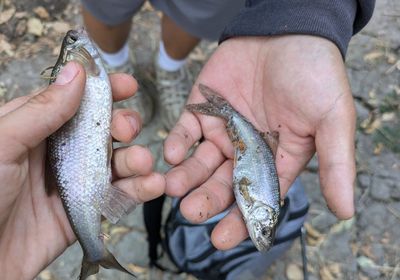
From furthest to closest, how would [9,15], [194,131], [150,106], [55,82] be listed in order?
1. [9,15]
2. [150,106]
3. [194,131]
4. [55,82]

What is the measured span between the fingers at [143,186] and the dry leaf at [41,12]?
2.51m

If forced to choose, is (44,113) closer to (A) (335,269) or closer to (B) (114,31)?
(B) (114,31)

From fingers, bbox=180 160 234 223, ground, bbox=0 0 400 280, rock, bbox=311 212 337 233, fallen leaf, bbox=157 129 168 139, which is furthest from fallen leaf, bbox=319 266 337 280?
fallen leaf, bbox=157 129 168 139

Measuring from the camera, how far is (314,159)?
11.4ft

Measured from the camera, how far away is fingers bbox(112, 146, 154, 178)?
2.01 meters

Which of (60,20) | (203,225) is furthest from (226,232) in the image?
(60,20)

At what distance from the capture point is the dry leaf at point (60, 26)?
4082 millimetres

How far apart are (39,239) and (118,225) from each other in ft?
3.94

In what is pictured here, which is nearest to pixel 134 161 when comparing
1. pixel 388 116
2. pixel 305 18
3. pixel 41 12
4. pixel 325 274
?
pixel 305 18

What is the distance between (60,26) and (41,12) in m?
0.20

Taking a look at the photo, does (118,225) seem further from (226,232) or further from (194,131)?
(226,232)

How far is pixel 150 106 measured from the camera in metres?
3.75

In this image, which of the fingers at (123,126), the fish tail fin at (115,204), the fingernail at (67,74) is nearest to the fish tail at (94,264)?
the fish tail fin at (115,204)

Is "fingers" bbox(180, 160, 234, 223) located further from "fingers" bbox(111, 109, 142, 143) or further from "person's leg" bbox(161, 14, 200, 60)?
"person's leg" bbox(161, 14, 200, 60)
